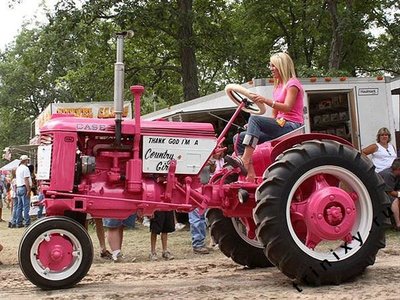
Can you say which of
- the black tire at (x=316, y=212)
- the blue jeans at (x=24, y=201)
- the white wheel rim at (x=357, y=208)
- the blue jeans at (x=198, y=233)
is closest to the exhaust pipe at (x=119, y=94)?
the black tire at (x=316, y=212)

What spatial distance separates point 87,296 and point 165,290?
66 centimetres

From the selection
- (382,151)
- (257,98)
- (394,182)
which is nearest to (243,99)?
(257,98)

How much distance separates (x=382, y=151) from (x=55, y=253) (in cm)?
627

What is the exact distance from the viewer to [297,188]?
4.90 m

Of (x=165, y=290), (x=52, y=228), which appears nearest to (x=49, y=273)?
(x=52, y=228)

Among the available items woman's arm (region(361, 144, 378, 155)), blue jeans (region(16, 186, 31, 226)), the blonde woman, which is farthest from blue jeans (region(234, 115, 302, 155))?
blue jeans (region(16, 186, 31, 226))

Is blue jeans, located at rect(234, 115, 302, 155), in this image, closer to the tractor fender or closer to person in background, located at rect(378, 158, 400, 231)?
the tractor fender

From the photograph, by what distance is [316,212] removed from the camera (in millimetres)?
4820

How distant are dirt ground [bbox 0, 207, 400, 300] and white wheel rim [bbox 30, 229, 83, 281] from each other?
0.14 meters

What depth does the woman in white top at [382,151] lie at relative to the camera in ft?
30.5

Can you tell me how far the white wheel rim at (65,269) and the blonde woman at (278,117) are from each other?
159cm

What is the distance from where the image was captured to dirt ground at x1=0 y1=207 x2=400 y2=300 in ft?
14.7

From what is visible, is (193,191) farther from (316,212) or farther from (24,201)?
(24,201)

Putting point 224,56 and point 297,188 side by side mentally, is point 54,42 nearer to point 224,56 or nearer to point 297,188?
point 224,56
